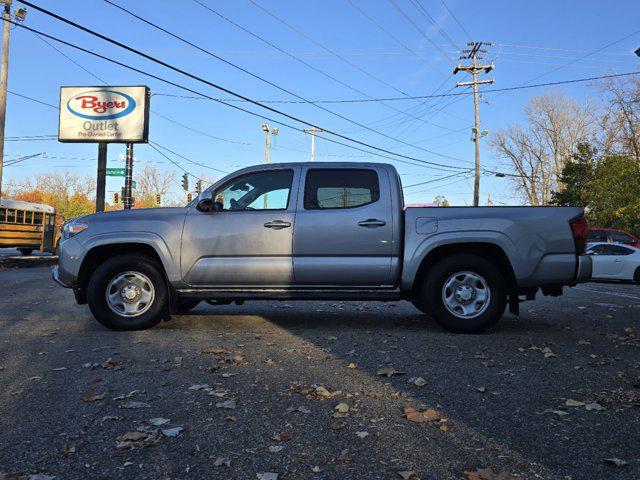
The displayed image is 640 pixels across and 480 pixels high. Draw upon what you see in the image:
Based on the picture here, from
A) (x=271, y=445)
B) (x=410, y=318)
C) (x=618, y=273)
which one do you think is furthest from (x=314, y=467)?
(x=618, y=273)

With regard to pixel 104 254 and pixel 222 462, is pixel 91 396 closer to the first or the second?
pixel 222 462

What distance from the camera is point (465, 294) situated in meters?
5.89

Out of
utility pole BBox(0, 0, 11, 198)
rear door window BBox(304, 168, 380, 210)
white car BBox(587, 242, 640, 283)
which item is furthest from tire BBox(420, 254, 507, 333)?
utility pole BBox(0, 0, 11, 198)

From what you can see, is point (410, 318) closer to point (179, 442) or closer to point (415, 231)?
point (415, 231)

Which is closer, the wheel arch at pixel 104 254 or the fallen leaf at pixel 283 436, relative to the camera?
the fallen leaf at pixel 283 436

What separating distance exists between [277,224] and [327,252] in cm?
67

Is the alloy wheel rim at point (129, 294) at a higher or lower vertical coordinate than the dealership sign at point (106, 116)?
lower

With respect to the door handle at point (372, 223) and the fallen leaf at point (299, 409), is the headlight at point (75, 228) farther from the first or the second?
the fallen leaf at point (299, 409)

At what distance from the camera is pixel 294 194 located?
243 inches

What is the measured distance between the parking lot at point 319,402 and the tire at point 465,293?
0.24m

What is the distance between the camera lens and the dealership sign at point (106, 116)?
2623 centimetres

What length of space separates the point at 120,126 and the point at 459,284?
80.1 ft

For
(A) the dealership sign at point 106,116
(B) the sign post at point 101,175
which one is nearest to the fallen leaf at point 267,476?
(B) the sign post at point 101,175

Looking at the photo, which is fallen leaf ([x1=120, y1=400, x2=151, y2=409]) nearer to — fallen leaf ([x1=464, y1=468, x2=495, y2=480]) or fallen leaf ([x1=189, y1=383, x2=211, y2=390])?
fallen leaf ([x1=189, y1=383, x2=211, y2=390])
